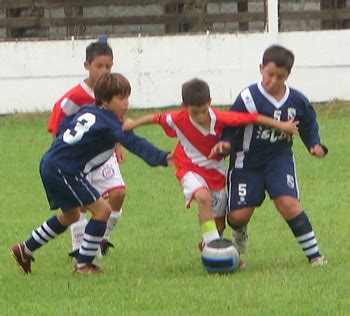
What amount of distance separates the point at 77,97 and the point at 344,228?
2507mm

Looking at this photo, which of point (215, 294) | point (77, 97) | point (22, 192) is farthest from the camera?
point (22, 192)

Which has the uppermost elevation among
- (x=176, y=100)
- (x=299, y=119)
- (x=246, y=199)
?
(x=299, y=119)

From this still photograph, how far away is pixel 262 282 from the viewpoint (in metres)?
7.30

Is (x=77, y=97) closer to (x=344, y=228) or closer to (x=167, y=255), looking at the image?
(x=167, y=255)

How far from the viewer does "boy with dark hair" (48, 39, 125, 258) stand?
8516mm

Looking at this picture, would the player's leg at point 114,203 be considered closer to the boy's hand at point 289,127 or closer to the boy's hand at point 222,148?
the boy's hand at point 222,148

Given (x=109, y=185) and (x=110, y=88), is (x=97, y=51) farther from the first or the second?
(x=109, y=185)

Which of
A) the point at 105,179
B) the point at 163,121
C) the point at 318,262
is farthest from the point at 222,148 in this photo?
the point at 105,179

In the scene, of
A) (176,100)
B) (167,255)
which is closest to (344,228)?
(167,255)

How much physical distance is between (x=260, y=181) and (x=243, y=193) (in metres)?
0.15

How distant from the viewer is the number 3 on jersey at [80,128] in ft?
25.4

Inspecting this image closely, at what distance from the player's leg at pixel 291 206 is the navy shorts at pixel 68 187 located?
1.20m

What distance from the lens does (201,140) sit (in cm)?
805

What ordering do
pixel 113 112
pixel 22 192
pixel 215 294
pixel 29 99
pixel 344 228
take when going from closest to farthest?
pixel 215 294, pixel 113 112, pixel 344 228, pixel 22 192, pixel 29 99
